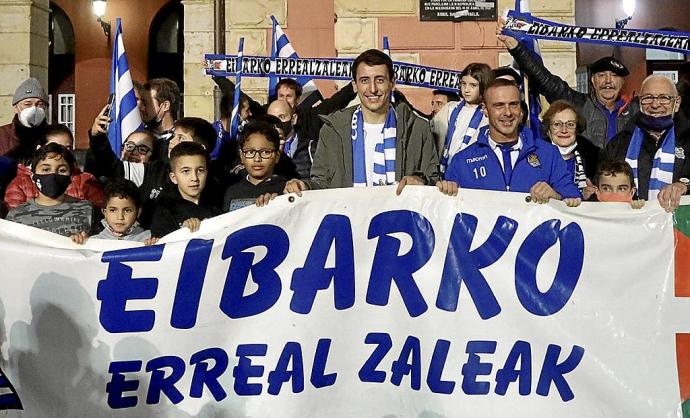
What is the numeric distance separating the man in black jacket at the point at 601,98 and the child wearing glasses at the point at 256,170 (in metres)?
2.22

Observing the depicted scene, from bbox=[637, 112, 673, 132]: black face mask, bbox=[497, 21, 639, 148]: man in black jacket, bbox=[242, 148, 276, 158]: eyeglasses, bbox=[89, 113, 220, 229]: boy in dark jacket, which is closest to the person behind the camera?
bbox=[242, 148, 276, 158]: eyeglasses

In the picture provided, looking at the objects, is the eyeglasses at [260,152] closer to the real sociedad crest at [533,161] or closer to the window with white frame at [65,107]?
the real sociedad crest at [533,161]

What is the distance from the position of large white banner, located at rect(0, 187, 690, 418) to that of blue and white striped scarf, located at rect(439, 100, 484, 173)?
4.41ft

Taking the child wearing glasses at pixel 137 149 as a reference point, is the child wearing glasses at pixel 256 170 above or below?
below

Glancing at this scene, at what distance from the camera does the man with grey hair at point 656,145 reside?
5574mm

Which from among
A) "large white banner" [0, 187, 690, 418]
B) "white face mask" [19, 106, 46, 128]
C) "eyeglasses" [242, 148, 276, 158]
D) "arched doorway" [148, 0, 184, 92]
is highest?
"arched doorway" [148, 0, 184, 92]

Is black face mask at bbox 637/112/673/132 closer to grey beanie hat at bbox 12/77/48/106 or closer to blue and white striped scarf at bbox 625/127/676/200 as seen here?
blue and white striped scarf at bbox 625/127/676/200

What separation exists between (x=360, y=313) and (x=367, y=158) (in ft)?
2.86

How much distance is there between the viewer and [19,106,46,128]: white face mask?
20.6 feet

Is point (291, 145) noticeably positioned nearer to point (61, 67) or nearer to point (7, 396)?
point (7, 396)

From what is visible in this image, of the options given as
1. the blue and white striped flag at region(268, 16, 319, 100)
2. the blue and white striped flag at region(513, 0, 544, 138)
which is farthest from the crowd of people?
the blue and white striped flag at region(268, 16, 319, 100)

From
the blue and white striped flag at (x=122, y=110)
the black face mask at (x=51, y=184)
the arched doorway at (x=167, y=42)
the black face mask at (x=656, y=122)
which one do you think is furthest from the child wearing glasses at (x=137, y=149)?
the arched doorway at (x=167, y=42)

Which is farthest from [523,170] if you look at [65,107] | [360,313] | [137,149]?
[65,107]

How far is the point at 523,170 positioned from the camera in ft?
16.0
